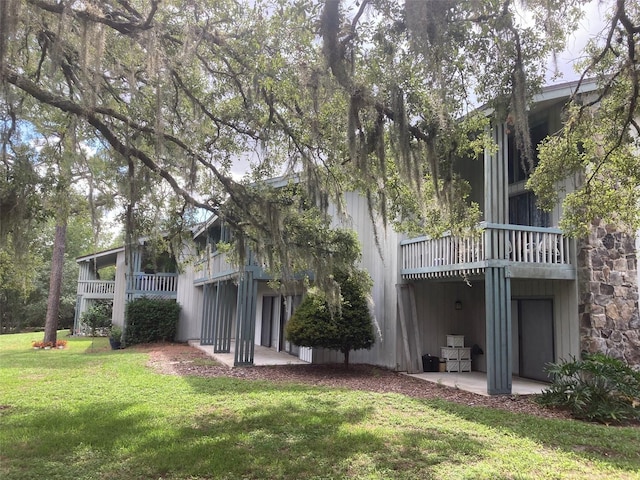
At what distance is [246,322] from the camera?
37.8 feet

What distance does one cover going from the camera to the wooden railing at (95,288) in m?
23.8

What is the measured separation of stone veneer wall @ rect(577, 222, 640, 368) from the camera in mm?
8992

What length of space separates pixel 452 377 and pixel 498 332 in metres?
2.43

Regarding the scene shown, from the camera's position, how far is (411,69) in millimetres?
5598

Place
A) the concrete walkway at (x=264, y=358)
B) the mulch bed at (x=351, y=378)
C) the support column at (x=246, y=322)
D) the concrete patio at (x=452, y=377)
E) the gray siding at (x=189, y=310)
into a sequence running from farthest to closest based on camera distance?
the gray siding at (x=189, y=310) < the concrete walkway at (x=264, y=358) < the support column at (x=246, y=322) < the concrete patio at (x=452, y=377) < the mulch bed at (x=351, y=378)

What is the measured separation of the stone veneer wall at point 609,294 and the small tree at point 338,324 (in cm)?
432

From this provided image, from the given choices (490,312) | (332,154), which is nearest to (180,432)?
(332,154)

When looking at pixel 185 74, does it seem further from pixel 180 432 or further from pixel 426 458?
pixel 426 458

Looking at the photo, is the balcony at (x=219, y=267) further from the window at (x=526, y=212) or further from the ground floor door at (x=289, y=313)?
the window at (x=526, y=212)

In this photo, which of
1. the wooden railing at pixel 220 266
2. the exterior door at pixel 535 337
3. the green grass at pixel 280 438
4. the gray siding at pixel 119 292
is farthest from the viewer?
the gray siding at pixel 119 292

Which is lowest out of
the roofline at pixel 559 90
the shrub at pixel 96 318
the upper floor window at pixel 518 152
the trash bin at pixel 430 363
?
the trash bin at pixel 430 363

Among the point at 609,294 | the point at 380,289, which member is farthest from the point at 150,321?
the point at 609,294

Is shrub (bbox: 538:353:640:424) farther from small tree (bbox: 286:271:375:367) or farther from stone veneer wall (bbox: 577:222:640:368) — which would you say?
small tree (bbox: 286:271:375:367)

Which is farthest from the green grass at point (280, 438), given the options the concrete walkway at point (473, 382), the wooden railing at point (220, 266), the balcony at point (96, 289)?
the balcony at point (96, 289)
